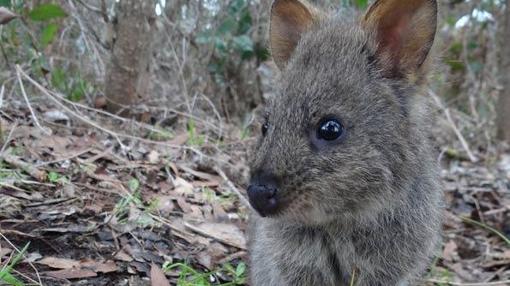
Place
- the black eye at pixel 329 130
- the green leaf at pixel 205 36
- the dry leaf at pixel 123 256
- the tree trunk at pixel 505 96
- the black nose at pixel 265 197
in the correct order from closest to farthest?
the black nose at pixel 265 197
the black eye at pixel 329 130
the dry leaf at pixel 123 256
the green leaf at pixel 205 36
the tree trunk at pixel 505 96

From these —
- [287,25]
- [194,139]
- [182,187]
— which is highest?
[287,25]

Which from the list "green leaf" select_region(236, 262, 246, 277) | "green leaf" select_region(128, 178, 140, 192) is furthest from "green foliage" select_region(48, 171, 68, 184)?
"green leaf" select_region(236, 262, 246, 277)

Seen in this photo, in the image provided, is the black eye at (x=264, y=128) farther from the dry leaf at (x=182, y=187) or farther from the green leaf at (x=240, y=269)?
the dry leaf at (x=182, y=187)

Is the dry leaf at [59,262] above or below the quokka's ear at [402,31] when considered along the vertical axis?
below

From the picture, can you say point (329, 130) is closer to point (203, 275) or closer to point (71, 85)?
point (203, 275)

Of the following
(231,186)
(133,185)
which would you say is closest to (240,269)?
(133,185)

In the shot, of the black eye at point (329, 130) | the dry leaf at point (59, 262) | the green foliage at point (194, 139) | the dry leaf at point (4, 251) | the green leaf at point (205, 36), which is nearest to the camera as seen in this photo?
the black eye at point (329, 130)

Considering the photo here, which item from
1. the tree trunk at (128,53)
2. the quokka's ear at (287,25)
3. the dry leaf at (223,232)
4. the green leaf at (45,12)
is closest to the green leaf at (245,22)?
the tree trunk at (128,53)
